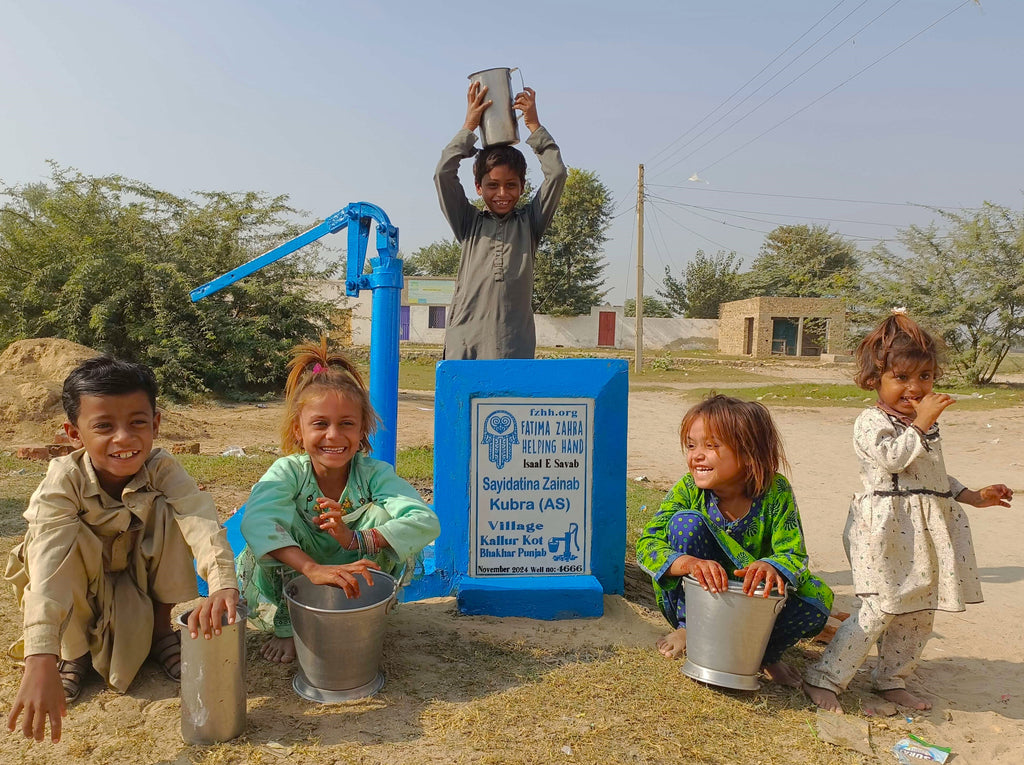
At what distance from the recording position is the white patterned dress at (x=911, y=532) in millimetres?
2420

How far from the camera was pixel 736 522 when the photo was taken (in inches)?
103

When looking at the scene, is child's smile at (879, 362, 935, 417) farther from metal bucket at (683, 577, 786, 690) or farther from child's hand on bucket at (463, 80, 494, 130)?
child's hand on bucket at (463, 80, 494, 130)

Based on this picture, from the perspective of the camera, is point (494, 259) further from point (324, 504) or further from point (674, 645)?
point (674, 645)

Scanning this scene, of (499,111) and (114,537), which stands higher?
(499,111)

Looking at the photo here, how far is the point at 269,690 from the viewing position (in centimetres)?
231

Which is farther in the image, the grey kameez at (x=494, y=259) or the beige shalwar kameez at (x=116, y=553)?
the grey kameez at (x=494, y=259)

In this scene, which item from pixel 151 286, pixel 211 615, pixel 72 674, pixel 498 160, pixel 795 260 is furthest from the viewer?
pixel 795 260

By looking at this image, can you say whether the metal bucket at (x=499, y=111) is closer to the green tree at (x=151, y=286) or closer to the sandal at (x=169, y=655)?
the sandal at (x=169, y=655)

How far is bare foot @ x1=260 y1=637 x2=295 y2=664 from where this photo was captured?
2.51 meters

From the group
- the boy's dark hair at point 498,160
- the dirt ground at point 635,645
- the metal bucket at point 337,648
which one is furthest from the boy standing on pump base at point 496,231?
the metal bucket at point 337,648

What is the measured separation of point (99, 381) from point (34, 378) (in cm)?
703

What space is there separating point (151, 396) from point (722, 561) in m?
2.01

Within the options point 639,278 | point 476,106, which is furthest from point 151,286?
point 639,278

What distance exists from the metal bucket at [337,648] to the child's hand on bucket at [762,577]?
3.58 feet
